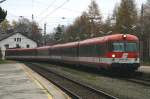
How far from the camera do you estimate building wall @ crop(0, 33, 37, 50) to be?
445 ft

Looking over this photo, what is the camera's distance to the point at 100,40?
34188mm

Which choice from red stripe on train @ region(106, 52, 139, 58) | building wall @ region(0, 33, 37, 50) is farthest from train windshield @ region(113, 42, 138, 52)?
building wall @ region(0, 33, 37, 50)

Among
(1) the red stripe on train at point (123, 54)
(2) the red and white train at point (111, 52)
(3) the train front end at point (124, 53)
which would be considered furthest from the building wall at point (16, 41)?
(1) the red stripe on train at point (123, 54)

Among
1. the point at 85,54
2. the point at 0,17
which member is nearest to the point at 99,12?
the point at 0,17

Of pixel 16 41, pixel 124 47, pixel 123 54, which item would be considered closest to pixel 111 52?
pixel 123 54

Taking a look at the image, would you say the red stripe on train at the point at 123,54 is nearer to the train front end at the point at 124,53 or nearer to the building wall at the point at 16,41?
the train front end at the point at 124,53

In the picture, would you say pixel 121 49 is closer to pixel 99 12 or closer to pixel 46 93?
pixel 46 93

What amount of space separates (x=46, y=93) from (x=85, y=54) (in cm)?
1968

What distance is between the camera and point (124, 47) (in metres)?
32.2

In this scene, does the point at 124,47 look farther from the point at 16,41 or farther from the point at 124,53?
the point at 16,41

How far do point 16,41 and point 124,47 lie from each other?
349 ft

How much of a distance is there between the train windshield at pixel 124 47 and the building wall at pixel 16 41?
10497 cm

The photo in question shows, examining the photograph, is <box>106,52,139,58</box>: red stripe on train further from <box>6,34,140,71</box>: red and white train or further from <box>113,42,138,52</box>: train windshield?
<box>113,42,138,52</box>: train windshield

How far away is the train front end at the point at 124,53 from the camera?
31.3m
